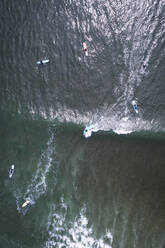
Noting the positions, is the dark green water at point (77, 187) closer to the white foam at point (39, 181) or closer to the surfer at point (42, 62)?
the white foam at point (39, 181)

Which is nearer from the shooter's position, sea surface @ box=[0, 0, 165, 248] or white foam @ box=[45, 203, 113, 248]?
sea surface @ box=[0, 0, 165, 248]

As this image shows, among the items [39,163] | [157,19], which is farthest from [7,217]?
[157,19]

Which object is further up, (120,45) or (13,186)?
(120,45)

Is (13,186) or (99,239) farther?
(13,186)

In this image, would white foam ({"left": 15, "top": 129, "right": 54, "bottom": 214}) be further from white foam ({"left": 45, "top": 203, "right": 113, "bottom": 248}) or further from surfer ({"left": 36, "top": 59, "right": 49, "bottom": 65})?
surfer ({"left": 36, "top": 59, "right": 49, "bottom": 65})

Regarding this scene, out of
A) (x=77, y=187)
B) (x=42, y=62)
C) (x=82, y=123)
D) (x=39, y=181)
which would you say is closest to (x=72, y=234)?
(x=77, y=187)

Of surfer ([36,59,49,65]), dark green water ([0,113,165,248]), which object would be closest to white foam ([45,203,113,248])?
dark green water ([0,113,165,248])

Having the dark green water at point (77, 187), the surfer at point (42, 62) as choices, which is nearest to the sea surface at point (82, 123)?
the dark green water at point (77, 187)

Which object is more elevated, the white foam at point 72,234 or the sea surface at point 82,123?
the sea surface at point 82,123

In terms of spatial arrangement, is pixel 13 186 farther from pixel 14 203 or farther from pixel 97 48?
pixel 97 48
